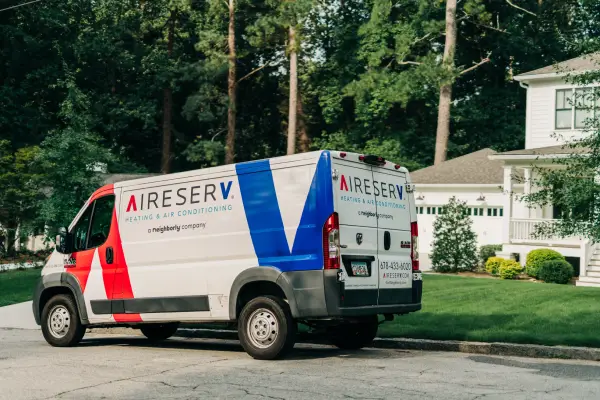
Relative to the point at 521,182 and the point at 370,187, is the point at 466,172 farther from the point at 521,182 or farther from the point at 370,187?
the point at 370,187

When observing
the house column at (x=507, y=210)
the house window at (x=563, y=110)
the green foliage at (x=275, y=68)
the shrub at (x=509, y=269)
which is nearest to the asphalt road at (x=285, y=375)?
the shrub at (x=509, y=269)

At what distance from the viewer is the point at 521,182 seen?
24.2 metres

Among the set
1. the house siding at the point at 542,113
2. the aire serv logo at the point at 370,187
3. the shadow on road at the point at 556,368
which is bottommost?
the shadow on road at the point at 556,368

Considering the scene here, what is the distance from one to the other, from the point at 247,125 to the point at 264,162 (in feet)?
146

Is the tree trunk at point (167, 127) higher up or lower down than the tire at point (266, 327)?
higher up

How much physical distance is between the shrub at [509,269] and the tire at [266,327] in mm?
17396

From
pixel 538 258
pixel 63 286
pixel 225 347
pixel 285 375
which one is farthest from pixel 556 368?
pixel 538 258

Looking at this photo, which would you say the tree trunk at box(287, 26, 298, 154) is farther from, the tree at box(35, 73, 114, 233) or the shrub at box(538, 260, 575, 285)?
the shrub at box(538, 260, 575, 285)

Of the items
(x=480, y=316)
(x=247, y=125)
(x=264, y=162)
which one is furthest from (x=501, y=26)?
(x=264, y=162)

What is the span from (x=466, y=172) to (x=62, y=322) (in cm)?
2479

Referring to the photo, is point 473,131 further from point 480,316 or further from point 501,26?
point 480,316

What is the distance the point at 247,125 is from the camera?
182ft

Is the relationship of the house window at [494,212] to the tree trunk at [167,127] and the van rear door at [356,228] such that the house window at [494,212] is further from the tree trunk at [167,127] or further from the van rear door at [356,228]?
the van rear door at [356,228]

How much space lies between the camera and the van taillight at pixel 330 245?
34.3ft
